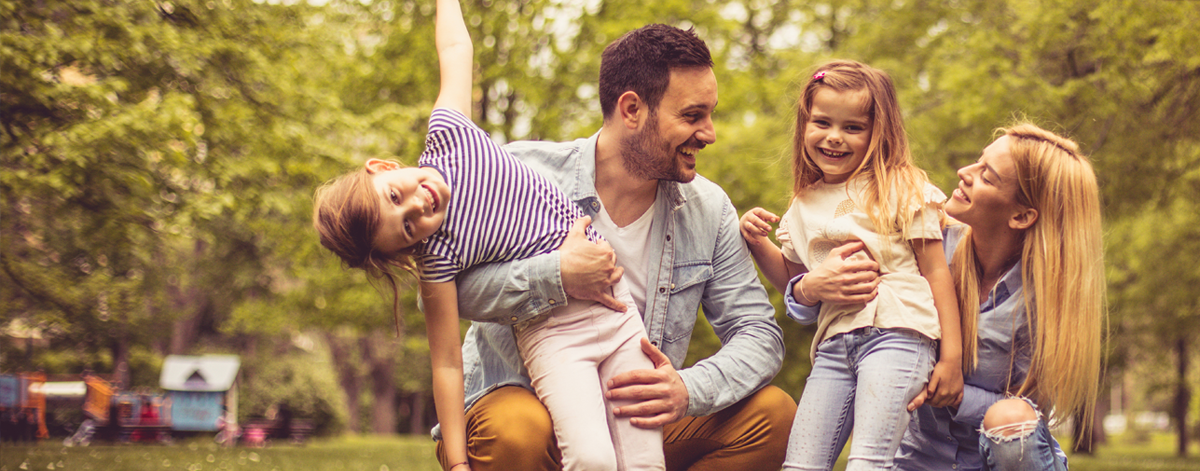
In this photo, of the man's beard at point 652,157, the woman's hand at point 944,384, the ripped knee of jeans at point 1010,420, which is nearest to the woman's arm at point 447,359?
the man's beard at point 652,157

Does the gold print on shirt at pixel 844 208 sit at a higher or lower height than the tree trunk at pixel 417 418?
higher

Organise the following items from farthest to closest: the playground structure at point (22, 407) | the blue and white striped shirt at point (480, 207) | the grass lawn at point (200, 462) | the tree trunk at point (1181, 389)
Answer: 1. the tree trunk at point (1181, 389)
2. the playground structure at point (22, 407)
3. the grass lawn at point (200, 462)
4. the blue and white striped shirt at point (480, 207)

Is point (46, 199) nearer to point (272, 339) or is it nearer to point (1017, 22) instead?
point (1017, 22)

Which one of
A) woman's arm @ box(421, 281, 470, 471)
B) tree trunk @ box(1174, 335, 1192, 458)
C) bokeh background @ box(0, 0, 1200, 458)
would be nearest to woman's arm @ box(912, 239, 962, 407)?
bokeh background @ box(0, 0, 1200, 458)

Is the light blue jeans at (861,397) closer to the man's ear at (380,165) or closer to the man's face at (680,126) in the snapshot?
the man's face at (680,126)

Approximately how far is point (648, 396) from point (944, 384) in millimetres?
914

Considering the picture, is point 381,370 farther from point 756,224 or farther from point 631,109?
point 756,224

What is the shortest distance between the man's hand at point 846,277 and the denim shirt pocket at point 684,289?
492mm

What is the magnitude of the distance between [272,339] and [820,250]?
24513 mm

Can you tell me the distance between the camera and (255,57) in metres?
9.48

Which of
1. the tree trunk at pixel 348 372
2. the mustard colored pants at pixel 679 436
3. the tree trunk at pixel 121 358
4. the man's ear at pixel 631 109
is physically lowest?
the tree trunk at pixel 348 372

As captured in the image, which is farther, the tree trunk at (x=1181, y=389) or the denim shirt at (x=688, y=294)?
the tree trunk at (x=1181, y=389)

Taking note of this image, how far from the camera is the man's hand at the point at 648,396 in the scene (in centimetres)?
267

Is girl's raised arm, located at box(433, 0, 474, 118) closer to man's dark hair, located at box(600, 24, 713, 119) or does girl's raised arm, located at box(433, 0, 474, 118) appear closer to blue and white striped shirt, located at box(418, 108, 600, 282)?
blue and white striped shirt, located at box(418, 108, 600, 282)
